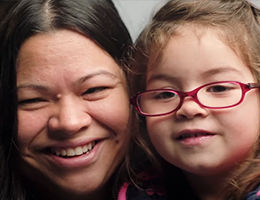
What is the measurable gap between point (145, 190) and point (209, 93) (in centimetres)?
42

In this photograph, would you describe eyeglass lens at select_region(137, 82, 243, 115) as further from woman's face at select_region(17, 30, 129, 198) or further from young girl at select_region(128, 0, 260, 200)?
woman's face at select_region(17, 30, 129, 198)

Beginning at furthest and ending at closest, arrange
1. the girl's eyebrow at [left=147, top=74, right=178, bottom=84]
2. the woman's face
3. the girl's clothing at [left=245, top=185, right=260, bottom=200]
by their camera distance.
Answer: the woman's face
the girl's eyebrow at [left=147, top=74, right=178, bottom=84]
the girl's clothing at [left=245, top=185, right=260, bottom=200]

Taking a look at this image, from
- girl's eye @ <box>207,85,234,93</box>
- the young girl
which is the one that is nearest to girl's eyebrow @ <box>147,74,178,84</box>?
the young girl

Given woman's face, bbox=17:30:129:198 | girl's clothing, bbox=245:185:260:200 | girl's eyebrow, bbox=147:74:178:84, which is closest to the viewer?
girl's clothing, bbox=245:185:260:200

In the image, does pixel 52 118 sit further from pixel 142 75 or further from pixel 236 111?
pixel 236 111

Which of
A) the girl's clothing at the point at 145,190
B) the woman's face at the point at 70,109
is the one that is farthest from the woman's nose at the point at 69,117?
the girl's clothing at the point at 145,190

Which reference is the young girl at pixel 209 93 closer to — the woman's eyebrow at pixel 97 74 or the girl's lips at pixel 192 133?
the girl's lips at pixel 192 133

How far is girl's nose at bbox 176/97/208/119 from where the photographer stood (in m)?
1.31

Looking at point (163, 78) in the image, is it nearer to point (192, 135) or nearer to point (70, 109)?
point (192, 135)

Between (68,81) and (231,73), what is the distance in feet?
1.65

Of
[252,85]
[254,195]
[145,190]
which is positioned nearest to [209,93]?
[252,85]

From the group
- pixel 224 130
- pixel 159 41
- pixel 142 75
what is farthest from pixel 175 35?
Result: pixel 224 130

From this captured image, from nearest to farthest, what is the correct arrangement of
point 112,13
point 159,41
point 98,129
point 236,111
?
point 236,111 → point 159,41 → point 98,129 → point 112,13

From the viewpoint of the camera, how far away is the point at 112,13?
166cm
